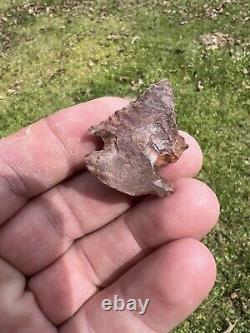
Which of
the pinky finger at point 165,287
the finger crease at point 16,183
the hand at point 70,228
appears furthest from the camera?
the finger crease at point 16,183

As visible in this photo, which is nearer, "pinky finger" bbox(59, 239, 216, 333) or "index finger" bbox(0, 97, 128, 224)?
"pinky finger" bbox(59, 239, 216, 333)

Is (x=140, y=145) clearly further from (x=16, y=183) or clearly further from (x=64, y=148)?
(x=16, y=183)

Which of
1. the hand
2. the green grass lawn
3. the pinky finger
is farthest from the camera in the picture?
the green grass lawn


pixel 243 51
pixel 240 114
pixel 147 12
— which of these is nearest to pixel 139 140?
pixel 240 114

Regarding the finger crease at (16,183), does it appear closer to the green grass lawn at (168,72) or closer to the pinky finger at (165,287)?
the pinky finger at (165,287)

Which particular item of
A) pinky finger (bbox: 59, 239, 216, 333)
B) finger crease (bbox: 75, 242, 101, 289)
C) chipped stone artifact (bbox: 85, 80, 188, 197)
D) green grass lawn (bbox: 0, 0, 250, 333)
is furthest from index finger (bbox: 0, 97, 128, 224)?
green grass lawn (bbox: 0, 0, 250, 333)

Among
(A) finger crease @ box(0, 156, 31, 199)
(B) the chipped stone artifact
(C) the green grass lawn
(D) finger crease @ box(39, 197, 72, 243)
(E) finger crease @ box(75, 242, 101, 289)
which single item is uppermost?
(B) the chipped stone artifact

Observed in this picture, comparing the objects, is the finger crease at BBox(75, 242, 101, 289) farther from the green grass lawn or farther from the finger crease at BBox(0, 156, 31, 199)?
the green grass lawn

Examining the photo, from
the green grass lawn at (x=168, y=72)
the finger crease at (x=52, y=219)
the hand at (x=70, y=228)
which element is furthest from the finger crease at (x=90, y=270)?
the green grass lawn at (x=168, y=72)
